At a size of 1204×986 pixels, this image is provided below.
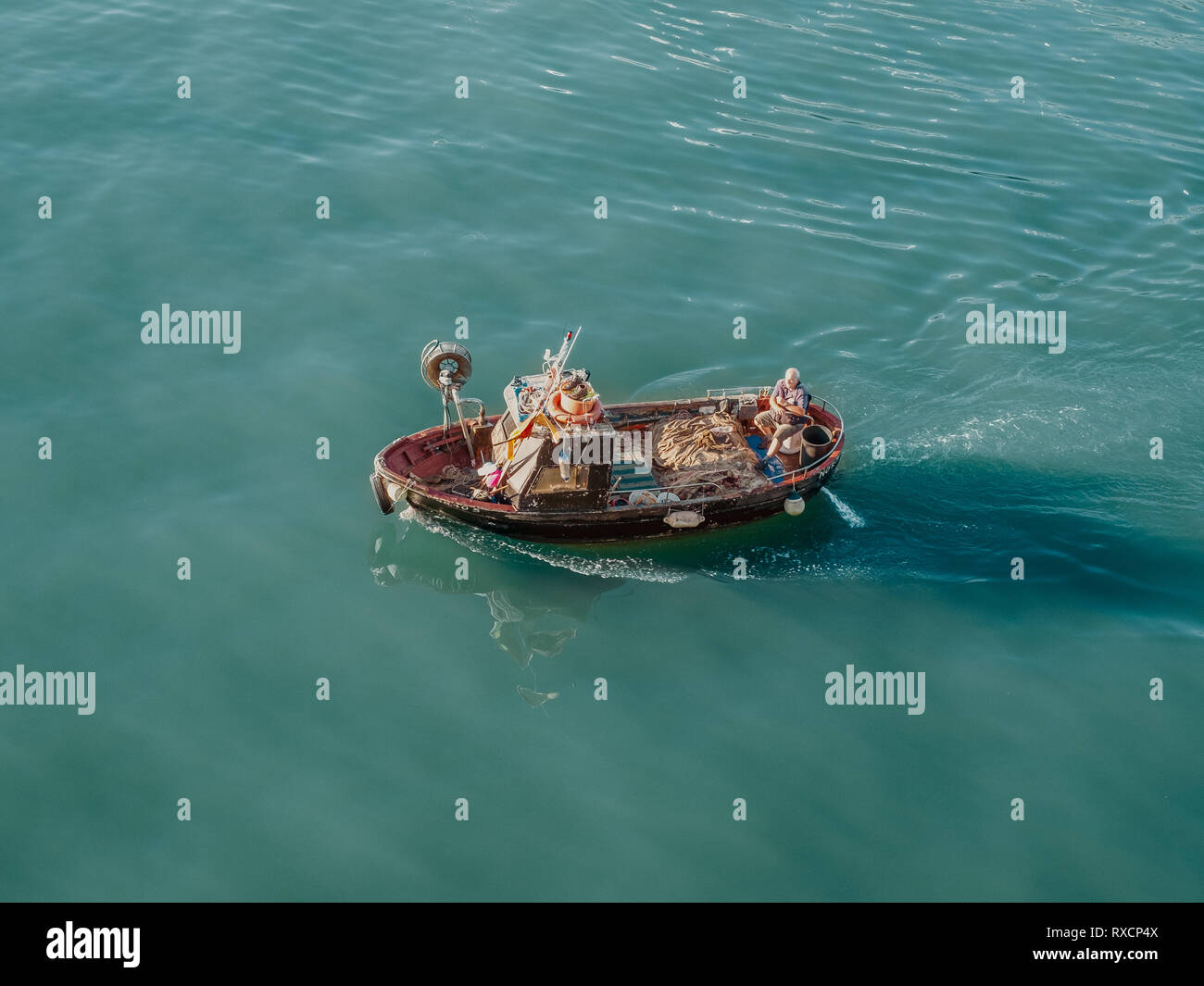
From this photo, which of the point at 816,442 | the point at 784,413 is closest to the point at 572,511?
the point at 784,413

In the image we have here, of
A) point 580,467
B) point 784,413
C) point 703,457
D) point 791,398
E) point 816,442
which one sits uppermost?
point 791,398

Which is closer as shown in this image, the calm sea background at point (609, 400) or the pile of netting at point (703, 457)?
the calm sea background at point (609, 400)

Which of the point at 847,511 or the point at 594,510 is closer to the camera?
the point at 594,510

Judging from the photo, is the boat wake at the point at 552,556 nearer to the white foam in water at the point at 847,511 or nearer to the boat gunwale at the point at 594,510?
the boat gunwale at the point at 594,510

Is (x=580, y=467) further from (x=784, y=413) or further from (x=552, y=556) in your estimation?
(x=784, y=413)

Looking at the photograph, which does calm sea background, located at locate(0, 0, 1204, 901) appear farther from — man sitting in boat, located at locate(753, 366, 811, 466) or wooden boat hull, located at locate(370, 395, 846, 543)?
man sitting in boat, located at locate(753, 366, 811, 466)

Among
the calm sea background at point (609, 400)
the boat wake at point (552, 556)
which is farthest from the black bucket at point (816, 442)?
the boat wake at point (552, 556)

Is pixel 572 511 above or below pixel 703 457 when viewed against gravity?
below
